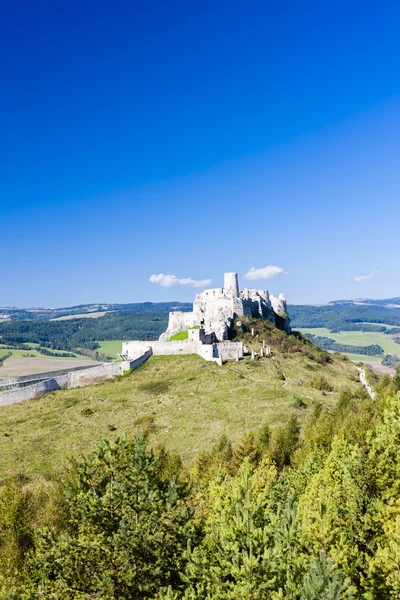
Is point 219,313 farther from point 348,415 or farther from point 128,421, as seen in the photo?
point 348,415

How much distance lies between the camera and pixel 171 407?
68.1 m

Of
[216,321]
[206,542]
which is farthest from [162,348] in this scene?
[206,542]

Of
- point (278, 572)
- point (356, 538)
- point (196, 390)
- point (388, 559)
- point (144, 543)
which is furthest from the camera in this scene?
point (196, 390)

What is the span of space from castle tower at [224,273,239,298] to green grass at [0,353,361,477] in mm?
28374

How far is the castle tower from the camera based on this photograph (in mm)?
112500

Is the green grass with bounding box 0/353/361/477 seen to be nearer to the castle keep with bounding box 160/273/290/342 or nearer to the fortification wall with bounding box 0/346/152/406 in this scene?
the fortification wall with bounding box 0/346/152/406

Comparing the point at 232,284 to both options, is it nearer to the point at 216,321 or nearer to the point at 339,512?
the point at 216,321

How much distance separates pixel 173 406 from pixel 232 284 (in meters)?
51.8

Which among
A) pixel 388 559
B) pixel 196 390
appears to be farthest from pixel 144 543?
pixel 196 390

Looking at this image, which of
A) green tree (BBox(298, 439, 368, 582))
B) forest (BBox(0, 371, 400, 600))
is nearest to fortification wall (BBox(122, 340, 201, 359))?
green tree (BBox(298, 439, 368, 582))

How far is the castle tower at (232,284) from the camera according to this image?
112 m

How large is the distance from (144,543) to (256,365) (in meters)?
65.7

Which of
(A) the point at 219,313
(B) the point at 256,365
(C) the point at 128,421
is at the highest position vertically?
(A) the point at 219,313

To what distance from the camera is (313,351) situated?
10350cm
